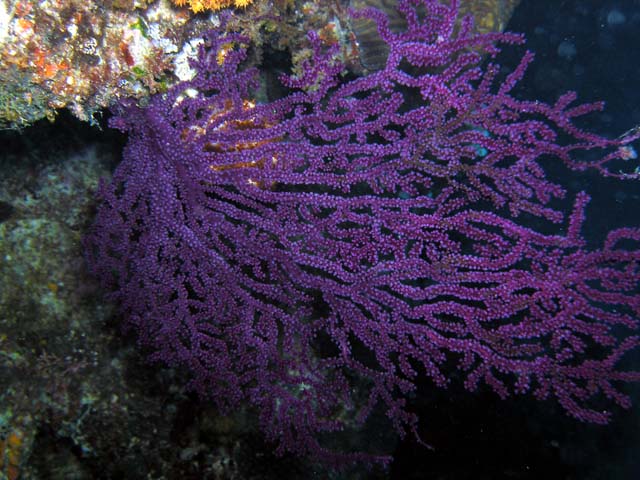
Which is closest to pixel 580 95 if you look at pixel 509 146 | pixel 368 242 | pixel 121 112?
pixel 509 146

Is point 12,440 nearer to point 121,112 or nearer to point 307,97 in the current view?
point 121,112

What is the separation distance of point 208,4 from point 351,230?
173cm

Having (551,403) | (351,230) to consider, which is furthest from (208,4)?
(551,403)

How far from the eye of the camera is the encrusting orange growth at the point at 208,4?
2475 millimetres

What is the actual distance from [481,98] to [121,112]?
7.65 ft

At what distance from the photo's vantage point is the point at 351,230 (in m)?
2.75

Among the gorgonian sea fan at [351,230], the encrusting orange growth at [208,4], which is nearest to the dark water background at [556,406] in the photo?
the gorgonian sea fan at [351,230]

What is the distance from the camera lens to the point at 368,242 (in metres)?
2.73

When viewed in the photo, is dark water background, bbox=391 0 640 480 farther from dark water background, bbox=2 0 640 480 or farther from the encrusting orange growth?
the encrusting orange growth

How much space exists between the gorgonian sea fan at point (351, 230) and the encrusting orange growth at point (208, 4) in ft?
0.61

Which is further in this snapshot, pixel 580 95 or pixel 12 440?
pixel 580 95

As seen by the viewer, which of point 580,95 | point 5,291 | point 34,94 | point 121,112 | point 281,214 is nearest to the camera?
point 34,94

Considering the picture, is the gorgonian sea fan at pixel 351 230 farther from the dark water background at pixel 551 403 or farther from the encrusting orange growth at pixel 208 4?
the dark water background at pixel 551 403

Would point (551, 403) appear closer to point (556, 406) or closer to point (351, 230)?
point (556, 406)
